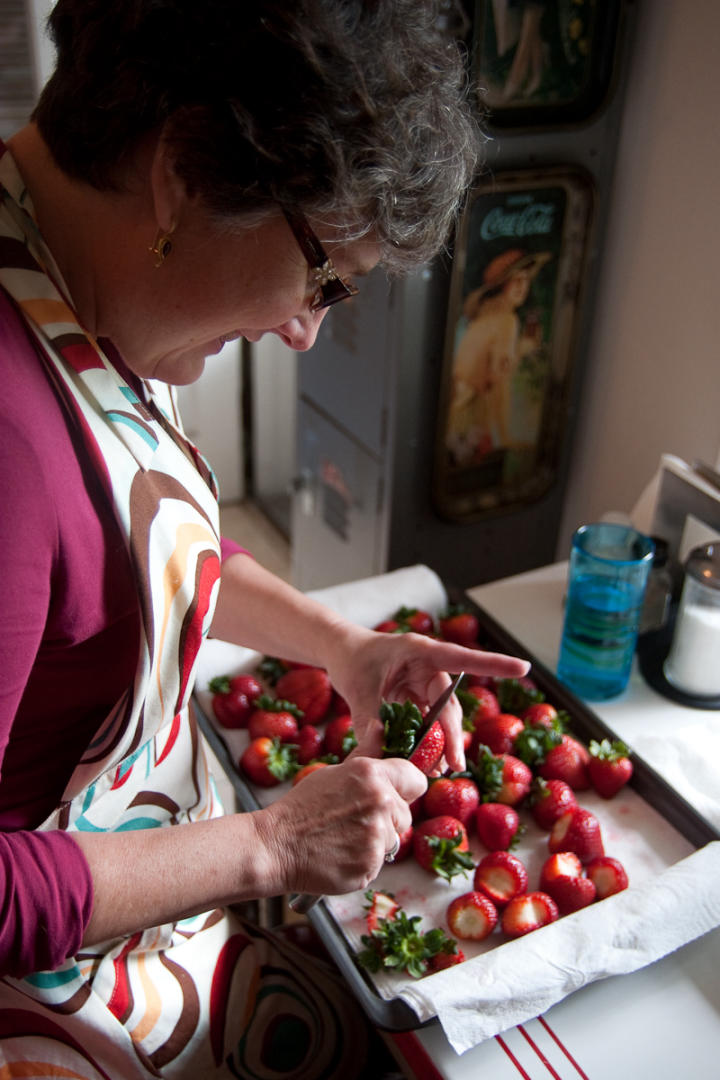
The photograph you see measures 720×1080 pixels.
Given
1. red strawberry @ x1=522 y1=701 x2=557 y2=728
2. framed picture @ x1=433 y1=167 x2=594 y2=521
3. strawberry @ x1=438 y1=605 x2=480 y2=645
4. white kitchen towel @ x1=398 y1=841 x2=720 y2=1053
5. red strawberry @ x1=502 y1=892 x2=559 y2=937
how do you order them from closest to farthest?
white kitchen towel @ x1=398 y1=841 x2=720 y2=1053 < red strawberry @ x1=502 y1=892 x2=559 y2=937 < red strawberry @ x1=522 y1=701 x2=557 y2=728 < strawberry @ x1=438 y1=605 x2=480 y2=645 < framed picture @ x1=433 y1=167 x2=594 y2=521

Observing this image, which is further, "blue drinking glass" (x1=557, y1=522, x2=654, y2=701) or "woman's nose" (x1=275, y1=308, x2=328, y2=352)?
"blue drinking glass" (x1=557, y1=522, x2=654, y2=701)

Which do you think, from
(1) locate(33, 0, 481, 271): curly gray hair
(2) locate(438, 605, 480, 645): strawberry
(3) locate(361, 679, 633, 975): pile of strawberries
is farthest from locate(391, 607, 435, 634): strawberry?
(1) locate(33, 0, 481, 271): curly gray hair

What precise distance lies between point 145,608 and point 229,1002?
19.5 inches

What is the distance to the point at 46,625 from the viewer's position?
2.33 ft

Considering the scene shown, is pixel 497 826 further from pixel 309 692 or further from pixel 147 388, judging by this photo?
pixel 147 388

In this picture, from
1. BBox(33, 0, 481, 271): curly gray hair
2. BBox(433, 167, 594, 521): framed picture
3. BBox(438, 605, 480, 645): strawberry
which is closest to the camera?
BBox(33, 0, 481, 271): curly gray hair

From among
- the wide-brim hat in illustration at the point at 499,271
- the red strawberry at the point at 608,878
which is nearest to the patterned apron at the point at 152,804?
the red strawberry at the point at 608,878

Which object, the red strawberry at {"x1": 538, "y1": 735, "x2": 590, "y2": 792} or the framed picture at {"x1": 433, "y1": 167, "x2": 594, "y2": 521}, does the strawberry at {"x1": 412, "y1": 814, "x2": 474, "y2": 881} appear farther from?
the framed picture at {"x1": 433, "y1": 167, "x2": 594, "y2": 521}

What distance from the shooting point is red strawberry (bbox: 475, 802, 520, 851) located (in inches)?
43.2

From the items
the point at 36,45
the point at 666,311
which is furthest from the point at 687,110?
the point at 36,45

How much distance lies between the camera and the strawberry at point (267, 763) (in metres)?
1.17

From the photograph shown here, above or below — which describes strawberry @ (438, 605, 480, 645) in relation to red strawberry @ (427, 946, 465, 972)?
above

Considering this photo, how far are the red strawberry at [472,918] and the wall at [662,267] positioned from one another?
A: 0.97 meters

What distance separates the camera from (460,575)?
80.8 inches
